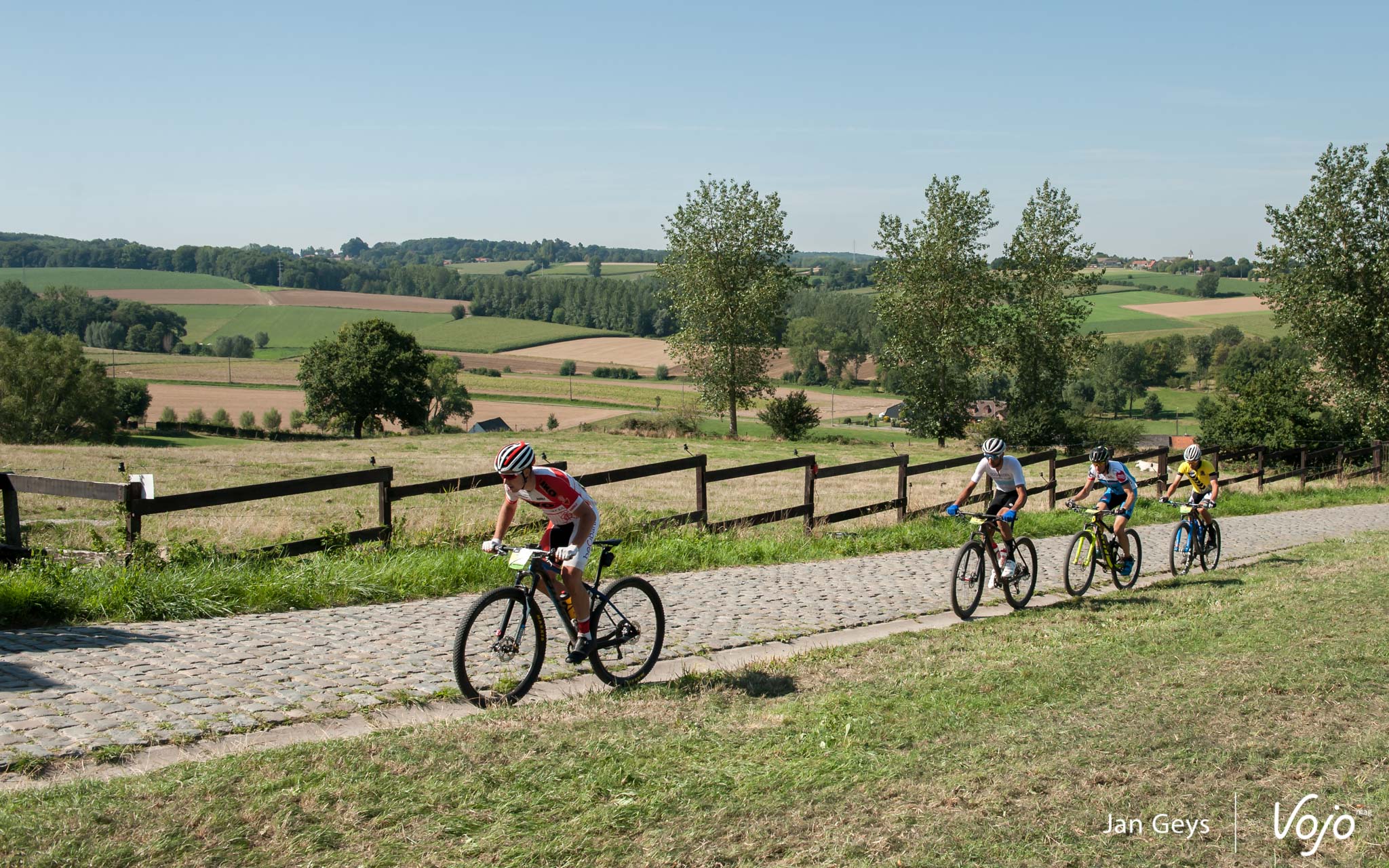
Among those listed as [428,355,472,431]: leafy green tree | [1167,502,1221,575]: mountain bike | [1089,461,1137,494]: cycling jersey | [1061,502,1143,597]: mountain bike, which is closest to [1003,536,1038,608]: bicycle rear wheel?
[1061,502,1143,597]: mountain bike

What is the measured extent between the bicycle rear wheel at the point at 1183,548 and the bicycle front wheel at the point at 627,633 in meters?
10.0

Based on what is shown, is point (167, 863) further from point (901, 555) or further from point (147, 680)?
point (901, 555)

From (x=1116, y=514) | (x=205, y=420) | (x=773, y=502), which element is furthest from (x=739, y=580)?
(x=205, y=420)

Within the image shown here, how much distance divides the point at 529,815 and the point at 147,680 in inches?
143

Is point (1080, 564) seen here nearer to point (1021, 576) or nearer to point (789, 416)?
point (1021, 576)

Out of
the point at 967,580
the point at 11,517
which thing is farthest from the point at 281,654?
the point at 967,580

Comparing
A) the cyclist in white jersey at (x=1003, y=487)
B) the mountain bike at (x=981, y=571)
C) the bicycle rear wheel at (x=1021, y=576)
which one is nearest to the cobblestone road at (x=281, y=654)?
the mountain bike at (x=981, y=571)

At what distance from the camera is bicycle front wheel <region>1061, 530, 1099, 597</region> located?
12.4 m

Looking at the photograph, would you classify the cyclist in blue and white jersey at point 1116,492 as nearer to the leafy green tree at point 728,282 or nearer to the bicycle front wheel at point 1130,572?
the bicycle front wheel at point 1130,572

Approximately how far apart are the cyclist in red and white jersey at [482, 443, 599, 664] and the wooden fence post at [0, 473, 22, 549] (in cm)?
543

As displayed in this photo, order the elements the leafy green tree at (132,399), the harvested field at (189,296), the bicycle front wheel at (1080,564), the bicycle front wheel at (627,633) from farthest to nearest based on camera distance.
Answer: the harvested field at (189,296)
the leafy green tree at (132,399)
the bicycle front wheel at (1080,564)
the bicycle front wheel at (627,633)

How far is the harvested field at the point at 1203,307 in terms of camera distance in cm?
12700

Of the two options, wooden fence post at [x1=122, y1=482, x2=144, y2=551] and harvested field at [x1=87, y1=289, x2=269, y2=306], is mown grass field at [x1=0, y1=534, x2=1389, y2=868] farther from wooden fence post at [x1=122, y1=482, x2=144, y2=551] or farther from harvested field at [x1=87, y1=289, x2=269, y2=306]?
harvested field at [x1=87, y1=289, x2=269, y2=306]

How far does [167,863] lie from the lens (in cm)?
422
